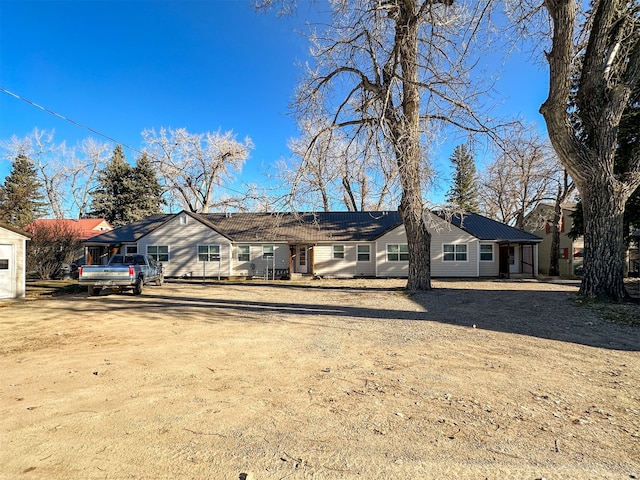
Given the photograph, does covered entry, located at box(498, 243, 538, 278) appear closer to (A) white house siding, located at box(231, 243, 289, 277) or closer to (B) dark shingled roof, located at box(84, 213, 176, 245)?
(A) white house siding, located at box(231, 243, 289, 277)

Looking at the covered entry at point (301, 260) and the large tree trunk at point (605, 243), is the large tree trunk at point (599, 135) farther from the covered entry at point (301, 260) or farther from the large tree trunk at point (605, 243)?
the covered entry at point (301, 260)

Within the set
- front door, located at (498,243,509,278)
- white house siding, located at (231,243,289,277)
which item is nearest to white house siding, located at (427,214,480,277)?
front door, located at (498,243,509,278)

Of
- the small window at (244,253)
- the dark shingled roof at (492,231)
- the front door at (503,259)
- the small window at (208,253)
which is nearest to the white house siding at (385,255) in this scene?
the dark shingled roof at (492,231)

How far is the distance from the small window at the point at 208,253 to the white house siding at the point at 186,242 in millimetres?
210

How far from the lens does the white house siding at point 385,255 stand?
2395 centimetres

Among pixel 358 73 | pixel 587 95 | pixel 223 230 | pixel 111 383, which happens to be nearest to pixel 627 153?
pixel 587 95

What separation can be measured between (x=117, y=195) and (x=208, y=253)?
22982mm

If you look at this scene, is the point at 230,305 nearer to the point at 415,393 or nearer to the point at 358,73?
the point at 415,393

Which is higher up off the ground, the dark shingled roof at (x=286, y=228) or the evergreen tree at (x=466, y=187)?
the evergreen tree at (x=466, y=187)

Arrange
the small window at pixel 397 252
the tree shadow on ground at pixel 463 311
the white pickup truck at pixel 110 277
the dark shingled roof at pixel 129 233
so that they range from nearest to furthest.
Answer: the tree shadow on ground at pixel 463 311
the white pickup truck at pixel 110 277
the small window at pixel 397 252
the dark shingled roof at pixel 129 233

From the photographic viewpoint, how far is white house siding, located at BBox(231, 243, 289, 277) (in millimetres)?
24703

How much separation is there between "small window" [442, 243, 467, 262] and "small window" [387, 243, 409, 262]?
2576mm

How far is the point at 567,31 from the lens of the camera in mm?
9953

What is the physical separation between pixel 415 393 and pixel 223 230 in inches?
951
